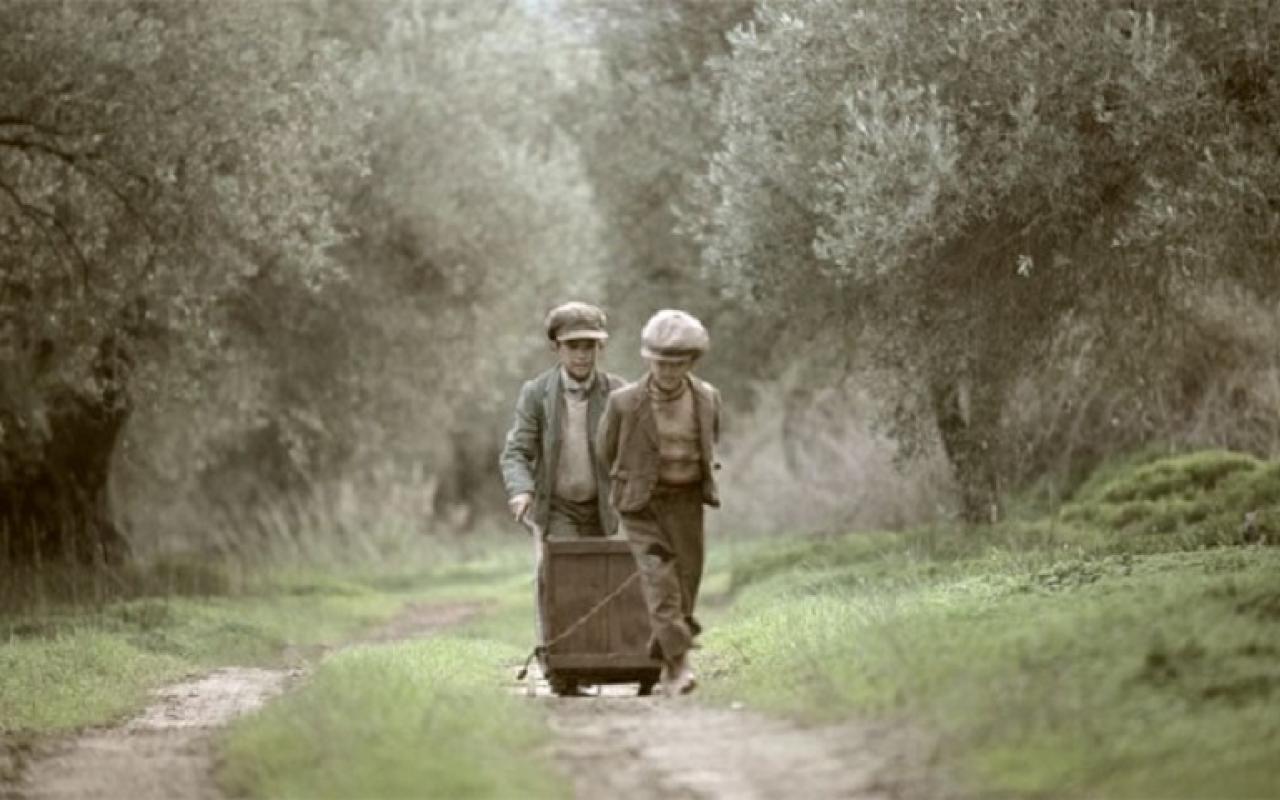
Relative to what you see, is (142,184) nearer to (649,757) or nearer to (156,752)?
(156,752)

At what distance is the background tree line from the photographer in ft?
65.6

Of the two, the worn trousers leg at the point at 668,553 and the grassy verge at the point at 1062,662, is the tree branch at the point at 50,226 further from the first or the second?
the worn trousers leg at the point at 668,553

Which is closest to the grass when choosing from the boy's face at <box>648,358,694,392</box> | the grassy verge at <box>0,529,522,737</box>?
the grassy verge at <box>0,529,522,737</box>

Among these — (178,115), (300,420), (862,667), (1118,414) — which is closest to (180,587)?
(300,420)

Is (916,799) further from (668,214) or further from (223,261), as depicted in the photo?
(668,214)

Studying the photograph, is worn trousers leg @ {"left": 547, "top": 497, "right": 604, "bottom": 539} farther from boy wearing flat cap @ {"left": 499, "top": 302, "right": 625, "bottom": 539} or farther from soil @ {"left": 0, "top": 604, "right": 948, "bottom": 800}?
soil @ {"left": 0, "top": 604, "right": 948, "bottom": 800}

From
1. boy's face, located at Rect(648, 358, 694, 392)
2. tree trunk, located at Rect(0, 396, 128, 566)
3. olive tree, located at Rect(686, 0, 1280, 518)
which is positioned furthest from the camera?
tree trunk, located at Rect(0, 396, 128, 566)

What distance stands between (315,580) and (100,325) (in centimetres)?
1078

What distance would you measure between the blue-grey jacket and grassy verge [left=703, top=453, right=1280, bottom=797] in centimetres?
159

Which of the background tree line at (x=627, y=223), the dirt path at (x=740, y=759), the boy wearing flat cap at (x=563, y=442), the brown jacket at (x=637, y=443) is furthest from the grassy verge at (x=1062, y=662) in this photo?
the background tree line at (x=627, y=223)

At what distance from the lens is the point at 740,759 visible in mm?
10844

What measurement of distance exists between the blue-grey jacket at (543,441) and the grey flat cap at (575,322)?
11.1 inches

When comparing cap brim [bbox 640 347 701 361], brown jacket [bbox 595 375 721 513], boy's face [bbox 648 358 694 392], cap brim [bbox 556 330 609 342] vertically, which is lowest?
brown jacket [bbox 595 375 721 513]

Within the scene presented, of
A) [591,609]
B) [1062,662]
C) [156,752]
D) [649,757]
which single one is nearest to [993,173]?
[591,609]
